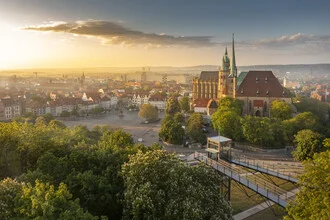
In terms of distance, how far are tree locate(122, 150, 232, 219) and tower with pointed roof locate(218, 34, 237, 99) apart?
168ft

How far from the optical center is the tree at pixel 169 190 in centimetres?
1520

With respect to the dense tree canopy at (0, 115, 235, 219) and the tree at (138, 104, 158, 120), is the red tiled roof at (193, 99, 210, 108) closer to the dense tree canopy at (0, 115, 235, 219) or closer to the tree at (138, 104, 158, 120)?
the tree at (138, 104, 158, 120)

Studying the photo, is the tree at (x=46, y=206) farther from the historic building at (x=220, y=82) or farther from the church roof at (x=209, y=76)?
the church roof at (x=209, y=76)

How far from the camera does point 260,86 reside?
64562 mm

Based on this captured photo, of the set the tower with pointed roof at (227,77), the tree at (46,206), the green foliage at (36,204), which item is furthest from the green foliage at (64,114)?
the tree at (46,206)

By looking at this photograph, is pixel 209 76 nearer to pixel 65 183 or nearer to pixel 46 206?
pixel 65 183

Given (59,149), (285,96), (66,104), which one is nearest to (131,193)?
(59,149)

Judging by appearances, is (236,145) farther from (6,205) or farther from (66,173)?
(6,205)

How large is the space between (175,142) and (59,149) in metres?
27.4

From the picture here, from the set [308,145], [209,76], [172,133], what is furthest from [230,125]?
[209,76]

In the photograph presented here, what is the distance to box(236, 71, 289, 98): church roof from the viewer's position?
63.5 metres

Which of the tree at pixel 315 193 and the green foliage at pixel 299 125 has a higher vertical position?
the tree at pixel 315 193

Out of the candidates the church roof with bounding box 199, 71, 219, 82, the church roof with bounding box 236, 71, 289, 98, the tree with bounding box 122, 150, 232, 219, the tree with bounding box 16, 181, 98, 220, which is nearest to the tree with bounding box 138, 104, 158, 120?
the church roof with bounding box 199, 71, 219, 82

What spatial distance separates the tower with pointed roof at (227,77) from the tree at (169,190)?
5110cm
